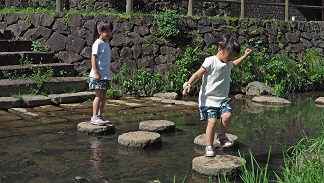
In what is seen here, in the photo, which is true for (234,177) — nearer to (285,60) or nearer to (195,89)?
(195,89)

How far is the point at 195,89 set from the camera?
9.96m

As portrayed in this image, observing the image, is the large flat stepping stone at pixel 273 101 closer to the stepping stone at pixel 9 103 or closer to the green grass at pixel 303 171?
the stepping stone at pixel 9 103

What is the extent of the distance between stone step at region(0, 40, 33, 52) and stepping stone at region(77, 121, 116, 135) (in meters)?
4.55

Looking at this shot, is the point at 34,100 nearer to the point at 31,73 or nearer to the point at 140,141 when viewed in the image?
the point at 31,73

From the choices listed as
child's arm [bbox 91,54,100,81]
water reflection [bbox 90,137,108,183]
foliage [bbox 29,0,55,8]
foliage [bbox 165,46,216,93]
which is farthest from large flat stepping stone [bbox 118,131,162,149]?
foliage [bbox 29,0,55,8]

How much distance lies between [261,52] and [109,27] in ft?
21.1

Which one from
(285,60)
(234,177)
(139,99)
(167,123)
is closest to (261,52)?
(285,60)

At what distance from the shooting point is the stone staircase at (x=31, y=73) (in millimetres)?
8516

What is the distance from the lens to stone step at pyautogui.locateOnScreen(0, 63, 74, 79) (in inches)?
351

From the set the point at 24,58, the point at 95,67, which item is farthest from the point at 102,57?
the point at 24,58

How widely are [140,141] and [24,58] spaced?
5.18m

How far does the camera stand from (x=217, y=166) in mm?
4191

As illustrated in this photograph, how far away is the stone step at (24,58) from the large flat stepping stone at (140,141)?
4838 mm

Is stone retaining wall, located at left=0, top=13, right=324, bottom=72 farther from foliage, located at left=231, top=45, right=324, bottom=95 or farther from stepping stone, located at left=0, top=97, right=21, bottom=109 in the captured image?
stepping stone, located at left=0, top=97, right=21, bottom=109
